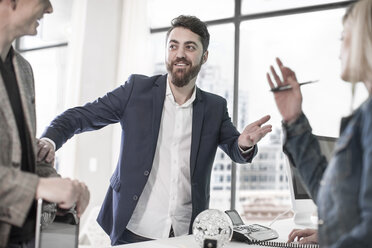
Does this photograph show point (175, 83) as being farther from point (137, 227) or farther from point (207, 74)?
point (207, 74)

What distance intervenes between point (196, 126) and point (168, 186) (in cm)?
34

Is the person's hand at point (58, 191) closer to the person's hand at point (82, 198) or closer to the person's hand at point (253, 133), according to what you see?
the person's hand at point (82, 198)

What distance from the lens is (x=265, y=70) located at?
434cm

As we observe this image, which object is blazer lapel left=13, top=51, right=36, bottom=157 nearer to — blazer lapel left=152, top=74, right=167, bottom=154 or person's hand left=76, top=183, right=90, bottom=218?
person's hand left=76, top=183, right=90, bottom=218

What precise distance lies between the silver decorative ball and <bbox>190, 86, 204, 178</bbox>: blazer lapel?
62cm

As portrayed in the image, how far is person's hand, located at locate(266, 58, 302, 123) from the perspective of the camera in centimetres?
117

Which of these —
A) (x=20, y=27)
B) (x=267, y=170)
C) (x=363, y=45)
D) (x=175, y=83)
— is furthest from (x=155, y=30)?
(x=363, y=45)

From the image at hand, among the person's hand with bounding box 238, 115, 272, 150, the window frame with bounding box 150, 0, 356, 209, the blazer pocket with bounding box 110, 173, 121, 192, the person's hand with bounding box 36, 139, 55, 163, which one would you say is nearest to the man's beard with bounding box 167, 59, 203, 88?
the person's hand with bounding box 238, 115, 272, 150

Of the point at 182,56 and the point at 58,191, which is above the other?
the point at 182,56

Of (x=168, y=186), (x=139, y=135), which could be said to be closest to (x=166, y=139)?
(x=139, y=135)

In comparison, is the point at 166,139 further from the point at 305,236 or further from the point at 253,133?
the point at 305,236

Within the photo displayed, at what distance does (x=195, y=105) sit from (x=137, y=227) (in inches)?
27.3

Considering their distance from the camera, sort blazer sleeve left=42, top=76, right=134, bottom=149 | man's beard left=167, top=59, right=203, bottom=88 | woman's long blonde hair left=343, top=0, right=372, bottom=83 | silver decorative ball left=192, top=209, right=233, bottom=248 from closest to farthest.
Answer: woman's long blonde hair left=343, top=0, right=372, bottom=83 < silver decorative ball left=192, top=209, right=233, bottom=248 < blazer sleeve left=42, top=76, right=134, bottom=149 < man's beard left=167, top=59, right=203, bottom=88

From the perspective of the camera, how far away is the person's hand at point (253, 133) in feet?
6.26
